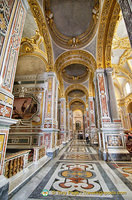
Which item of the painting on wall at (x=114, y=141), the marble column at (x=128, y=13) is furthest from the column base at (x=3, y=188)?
the painting on wall at (x=114, y=141)

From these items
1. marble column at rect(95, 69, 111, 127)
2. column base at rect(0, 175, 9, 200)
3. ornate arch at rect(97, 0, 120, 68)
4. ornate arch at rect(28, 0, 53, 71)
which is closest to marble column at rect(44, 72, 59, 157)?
ornate arch at rect(28, 0, 53, 71)

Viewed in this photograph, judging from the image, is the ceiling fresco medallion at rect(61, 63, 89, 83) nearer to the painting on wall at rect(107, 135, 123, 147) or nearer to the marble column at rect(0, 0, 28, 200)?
the painting on wall at rect(107, 135, 123, 147)

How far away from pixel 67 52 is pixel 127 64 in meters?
7.24

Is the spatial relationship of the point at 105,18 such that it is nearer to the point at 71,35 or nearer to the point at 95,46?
the point at 95,46

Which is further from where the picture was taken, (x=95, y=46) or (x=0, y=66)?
(x=95, y=46)

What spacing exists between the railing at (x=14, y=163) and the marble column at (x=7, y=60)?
1.74 ft

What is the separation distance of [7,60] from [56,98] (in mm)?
5429

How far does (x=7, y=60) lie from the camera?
2340 mm

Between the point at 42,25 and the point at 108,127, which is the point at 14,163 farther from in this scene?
the point at 42,25

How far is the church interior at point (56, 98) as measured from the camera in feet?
7.57

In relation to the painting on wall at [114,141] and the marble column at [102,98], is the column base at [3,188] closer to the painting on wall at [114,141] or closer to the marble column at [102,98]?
the painting on wall at [114,141]

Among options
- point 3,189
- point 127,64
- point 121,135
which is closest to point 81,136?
point 127,64

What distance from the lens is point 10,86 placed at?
2414 mm

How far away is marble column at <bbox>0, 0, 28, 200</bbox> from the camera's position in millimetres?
2037
